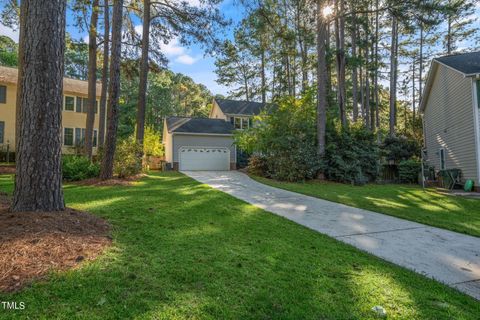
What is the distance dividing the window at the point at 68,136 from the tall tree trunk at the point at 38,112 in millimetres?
18070

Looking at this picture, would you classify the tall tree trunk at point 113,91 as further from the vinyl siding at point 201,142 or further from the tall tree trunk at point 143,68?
the vinyl siding at point 201,142

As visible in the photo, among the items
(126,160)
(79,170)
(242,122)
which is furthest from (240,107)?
(79,170)

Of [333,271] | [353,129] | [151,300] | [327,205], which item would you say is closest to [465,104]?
[353,129]

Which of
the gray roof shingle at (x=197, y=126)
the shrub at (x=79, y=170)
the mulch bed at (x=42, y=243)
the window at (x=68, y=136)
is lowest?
the mulch bed at (x=42, y=243)

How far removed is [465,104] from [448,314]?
1322 centimetres

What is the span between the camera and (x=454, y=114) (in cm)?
1298

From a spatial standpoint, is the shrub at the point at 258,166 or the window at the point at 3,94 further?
the window at the point at 3,94

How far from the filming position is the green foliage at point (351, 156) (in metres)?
12.8

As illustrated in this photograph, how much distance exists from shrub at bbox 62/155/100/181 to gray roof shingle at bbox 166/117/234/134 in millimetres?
8548

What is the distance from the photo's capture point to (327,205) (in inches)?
266

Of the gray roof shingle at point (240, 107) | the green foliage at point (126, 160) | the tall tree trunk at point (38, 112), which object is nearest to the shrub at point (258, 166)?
the green foliage at point (126, 160)

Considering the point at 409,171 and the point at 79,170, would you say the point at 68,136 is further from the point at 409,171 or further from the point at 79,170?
the point at 409,171

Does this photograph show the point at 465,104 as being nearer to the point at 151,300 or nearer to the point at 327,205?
the point at 327,205

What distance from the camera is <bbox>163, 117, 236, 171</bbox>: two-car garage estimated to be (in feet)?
61.8
